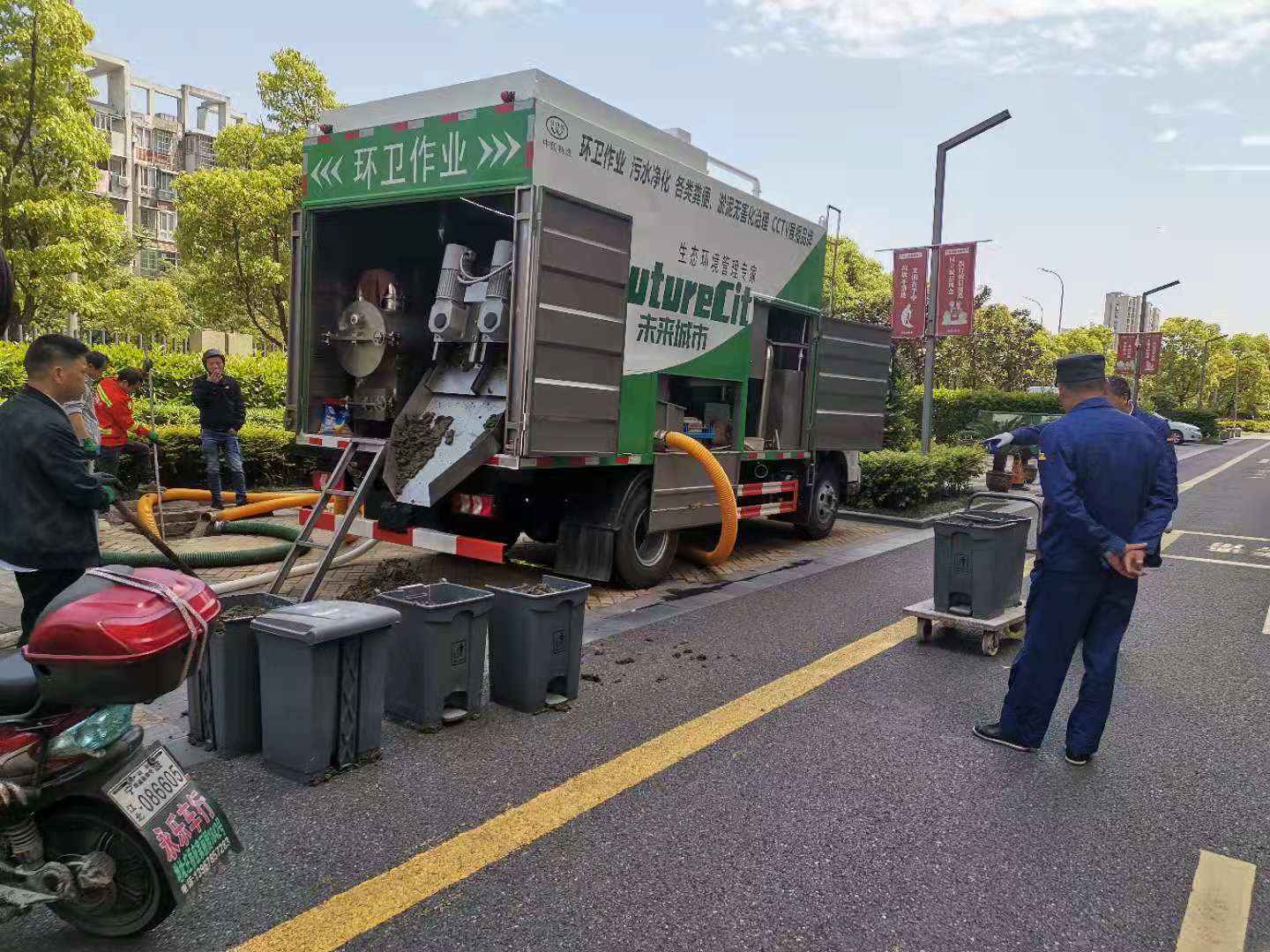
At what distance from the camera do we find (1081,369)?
4.05 metres

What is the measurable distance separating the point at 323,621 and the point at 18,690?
1.20 meters

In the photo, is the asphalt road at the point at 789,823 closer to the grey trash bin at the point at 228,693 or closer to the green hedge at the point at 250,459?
the grey trash bin at the point at 228,693

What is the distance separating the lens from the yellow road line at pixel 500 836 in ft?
8.52

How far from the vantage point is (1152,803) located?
3658 millimetres

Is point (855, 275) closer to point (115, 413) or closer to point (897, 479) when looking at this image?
point (897, 479)

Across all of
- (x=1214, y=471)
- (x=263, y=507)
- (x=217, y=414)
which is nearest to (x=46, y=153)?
(x=217, y=414)

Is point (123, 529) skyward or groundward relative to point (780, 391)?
groundward

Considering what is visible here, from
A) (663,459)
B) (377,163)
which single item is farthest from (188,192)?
(663,459)

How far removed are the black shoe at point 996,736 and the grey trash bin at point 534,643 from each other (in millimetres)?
2009

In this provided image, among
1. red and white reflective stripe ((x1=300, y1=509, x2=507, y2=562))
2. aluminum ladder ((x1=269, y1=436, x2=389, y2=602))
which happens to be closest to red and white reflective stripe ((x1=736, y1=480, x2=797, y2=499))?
red and white reflective stripe ((x1=300, y1=509, x2=507, y2=562))

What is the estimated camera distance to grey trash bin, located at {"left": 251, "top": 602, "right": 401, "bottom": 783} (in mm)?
3428

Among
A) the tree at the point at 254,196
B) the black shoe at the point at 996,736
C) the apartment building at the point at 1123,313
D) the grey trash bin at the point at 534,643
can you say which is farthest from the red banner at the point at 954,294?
the apartment building at the point at 1123,313

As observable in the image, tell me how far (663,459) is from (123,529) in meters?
5.19

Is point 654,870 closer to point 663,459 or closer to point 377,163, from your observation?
point 663,459
